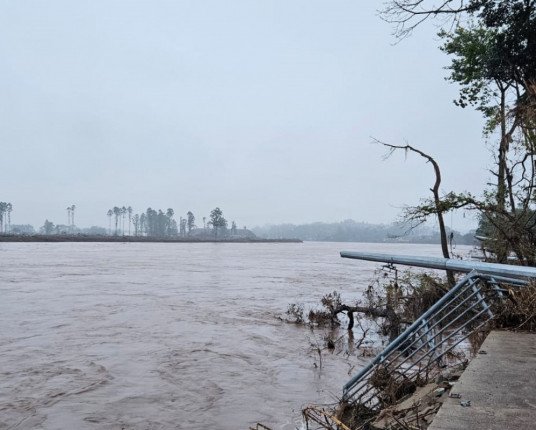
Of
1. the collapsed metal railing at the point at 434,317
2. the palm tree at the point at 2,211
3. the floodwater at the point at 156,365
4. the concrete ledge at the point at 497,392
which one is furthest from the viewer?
the palm tree at the point at 2,211

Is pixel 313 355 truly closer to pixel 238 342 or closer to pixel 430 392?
pixel 238 342

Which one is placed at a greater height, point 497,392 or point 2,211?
point 2,211

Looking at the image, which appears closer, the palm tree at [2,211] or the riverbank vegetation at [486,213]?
the riverbank vegetation at [486,213]

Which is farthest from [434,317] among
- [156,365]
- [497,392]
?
[156,365]

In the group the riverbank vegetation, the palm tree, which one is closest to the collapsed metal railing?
the riverbank vegetation

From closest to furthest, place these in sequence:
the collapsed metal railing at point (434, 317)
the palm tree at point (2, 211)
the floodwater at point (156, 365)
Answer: the collapsed metal railing at point (434, 317)
the floodwater at point (156, 365)
the palm tree at point (2, 211)

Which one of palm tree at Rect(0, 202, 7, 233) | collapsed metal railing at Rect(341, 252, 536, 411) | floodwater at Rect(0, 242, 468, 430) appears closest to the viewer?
collapsed metal railing at Rect(341, 252, 536, 411)

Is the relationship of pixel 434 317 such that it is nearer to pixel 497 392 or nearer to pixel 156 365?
pixel 497 392

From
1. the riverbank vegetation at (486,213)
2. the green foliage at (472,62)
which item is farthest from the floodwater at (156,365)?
the green foliage at (472,62)

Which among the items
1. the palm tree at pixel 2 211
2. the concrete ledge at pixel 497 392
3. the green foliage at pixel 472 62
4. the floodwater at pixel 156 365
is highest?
the palm tree at pixel 2 211

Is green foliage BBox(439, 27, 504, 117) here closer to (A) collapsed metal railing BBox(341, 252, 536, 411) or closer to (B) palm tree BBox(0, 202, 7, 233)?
(A) collapsed metal railing BBox(341, 252, 536, 411)

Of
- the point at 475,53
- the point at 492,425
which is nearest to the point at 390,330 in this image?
the point at 475,53

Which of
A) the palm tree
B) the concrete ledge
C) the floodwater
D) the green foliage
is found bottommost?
the floodwater

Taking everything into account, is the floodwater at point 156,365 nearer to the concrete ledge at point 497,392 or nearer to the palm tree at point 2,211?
the concrete ledge at point 497,392
